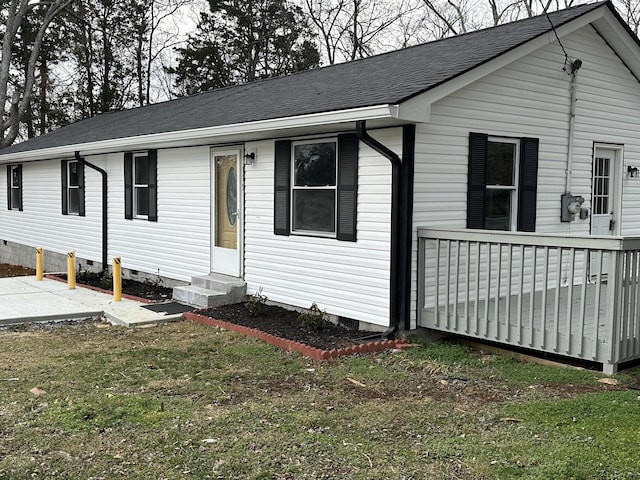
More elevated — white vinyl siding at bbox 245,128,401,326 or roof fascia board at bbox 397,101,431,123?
roof fascia board at bbox 397,101,431,123

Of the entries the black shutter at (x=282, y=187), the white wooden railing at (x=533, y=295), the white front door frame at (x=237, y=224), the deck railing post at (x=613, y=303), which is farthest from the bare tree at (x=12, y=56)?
the deck railing post at (x=613, y=303)

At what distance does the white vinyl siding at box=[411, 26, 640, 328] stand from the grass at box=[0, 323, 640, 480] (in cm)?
156

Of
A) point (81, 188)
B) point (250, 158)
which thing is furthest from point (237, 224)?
point (81, 188)

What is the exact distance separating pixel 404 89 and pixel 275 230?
2.83 m

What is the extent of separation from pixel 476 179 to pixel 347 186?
1.52 m

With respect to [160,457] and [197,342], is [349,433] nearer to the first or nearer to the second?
[160,457]

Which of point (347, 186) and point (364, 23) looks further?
point (364, 23)

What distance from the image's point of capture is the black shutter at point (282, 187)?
8117 millimetres

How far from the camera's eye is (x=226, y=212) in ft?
31.6

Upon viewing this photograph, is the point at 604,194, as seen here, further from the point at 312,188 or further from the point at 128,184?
the point at 128,184

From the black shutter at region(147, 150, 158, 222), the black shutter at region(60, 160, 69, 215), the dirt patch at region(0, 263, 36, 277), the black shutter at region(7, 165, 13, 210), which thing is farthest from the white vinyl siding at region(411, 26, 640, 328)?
the black shutter at region(7, 165, 13, 210)

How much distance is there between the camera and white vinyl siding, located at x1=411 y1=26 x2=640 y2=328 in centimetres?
695

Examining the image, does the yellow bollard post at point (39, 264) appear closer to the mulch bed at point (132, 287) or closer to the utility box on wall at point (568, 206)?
the mulch bed at point (132, 287)

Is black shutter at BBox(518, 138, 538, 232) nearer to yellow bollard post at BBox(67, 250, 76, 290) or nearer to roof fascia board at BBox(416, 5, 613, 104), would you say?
roof fascia board at BBox(416, 5, 613, 104)
